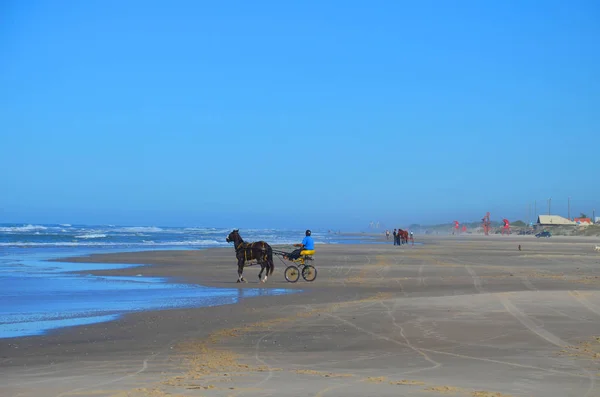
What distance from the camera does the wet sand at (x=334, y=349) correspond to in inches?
307

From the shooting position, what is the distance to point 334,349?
34.6 ft

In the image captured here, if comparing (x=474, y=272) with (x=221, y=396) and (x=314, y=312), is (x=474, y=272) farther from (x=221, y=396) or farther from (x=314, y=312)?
(x=221, y=396)

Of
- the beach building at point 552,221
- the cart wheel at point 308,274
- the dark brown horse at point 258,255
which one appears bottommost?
the cart wheel at point 308,274

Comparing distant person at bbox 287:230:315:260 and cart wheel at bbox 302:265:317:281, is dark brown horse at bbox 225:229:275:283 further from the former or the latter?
cart wheel at bbox 302:265:317:281

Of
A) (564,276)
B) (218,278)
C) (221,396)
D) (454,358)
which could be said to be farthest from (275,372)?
(564,276)

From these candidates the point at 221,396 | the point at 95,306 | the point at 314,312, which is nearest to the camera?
the point at 221,396

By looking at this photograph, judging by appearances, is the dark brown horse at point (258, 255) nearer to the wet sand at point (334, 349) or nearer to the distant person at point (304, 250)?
the distant person at point (304, 250)

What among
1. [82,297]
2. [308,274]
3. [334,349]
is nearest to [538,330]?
[334,349]

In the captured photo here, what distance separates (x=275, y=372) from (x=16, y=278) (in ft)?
59.9

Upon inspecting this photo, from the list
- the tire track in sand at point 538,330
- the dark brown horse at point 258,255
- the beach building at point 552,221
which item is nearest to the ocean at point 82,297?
the dark brown horse at point 258,255

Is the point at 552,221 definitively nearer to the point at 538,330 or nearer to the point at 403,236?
the point at 403,236

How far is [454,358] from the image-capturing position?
9664mm

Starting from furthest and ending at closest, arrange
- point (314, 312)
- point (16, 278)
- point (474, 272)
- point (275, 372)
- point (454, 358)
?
point (474, 272) → point (16, 278) → point (314, 312) → point (454, 358) → point (275, 372)

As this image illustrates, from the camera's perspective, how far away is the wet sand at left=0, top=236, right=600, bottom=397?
780 cm
